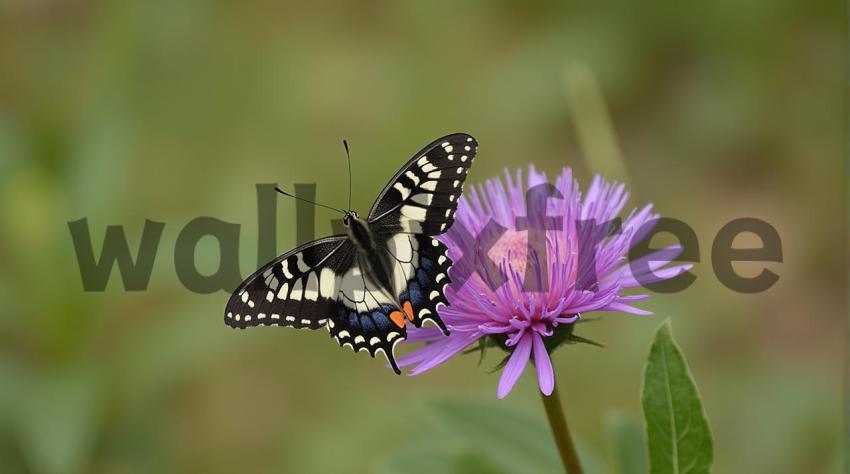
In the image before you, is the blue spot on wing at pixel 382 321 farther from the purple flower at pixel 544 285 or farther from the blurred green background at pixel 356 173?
the blurred green background at pixel 356 173

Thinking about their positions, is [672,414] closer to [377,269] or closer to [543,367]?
[543,367]

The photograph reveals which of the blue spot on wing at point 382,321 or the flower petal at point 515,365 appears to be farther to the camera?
the blue spot on wing at point 382,321

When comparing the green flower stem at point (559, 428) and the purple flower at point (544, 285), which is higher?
the purple flower at point (544, 285)

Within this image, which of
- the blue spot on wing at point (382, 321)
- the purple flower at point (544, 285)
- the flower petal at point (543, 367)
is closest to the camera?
the flower petal at point (543, 367)

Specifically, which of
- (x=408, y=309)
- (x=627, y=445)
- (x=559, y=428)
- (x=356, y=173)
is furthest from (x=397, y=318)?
(x=356, y=173)

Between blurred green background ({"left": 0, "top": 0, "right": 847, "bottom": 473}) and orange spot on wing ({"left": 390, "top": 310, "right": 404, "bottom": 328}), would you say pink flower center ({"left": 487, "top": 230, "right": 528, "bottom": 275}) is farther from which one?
blurred green background ({"left": 0, "top": 0, "right": 847, "bottom": 473})

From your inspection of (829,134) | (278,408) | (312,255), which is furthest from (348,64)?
(312,255)

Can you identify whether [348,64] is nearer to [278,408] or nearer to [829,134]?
[278,408]

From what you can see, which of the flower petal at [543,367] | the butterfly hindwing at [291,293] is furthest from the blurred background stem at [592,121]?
the flower petal at [543,367]
